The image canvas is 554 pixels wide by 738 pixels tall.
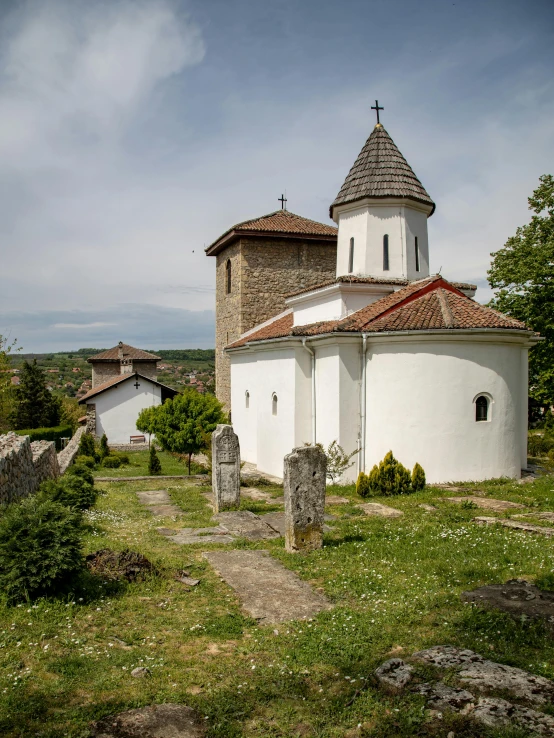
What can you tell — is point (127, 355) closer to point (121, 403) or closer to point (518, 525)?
point (121, 403)

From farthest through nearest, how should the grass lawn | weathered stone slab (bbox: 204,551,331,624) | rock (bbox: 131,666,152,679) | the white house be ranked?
the white house
the grass lawn
weathered stone slab (bbox: 204,551,331,624)
rock (bbox: 131,666,152,679)

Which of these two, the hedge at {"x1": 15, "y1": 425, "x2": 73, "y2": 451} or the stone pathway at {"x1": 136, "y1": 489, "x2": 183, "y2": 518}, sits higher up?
the hedge at {"x1": 15, "y1": 425, "x2": 73, "y2": 451}

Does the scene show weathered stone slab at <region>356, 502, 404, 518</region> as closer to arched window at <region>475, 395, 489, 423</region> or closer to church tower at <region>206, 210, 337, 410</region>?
arched window at <region>475, 395, 489, 423</region>

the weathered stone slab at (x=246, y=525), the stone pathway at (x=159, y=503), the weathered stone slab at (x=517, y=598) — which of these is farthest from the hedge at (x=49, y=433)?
the weathered stone slab at (x=517, y=598)

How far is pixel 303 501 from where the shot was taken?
26.4 ft

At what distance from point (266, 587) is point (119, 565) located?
1.84m

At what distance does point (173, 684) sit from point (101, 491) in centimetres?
1057

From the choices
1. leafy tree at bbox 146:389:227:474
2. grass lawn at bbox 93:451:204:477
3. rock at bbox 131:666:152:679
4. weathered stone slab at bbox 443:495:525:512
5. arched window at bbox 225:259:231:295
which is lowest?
grass lawn at bbox 93:451:204:477

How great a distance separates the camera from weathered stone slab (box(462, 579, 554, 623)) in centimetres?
546

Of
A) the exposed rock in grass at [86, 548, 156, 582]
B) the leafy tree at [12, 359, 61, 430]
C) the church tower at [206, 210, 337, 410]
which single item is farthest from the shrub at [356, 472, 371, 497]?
the leafy tree at [12, 359, 61, 430]

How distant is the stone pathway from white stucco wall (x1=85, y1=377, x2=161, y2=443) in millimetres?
20431

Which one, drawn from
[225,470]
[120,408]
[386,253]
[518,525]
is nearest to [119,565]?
[225,470]

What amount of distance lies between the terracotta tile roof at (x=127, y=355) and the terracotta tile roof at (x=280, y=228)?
19.1 m

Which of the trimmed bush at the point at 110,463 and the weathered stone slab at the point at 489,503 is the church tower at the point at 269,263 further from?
the weathered stone slab at the point at 489,503
